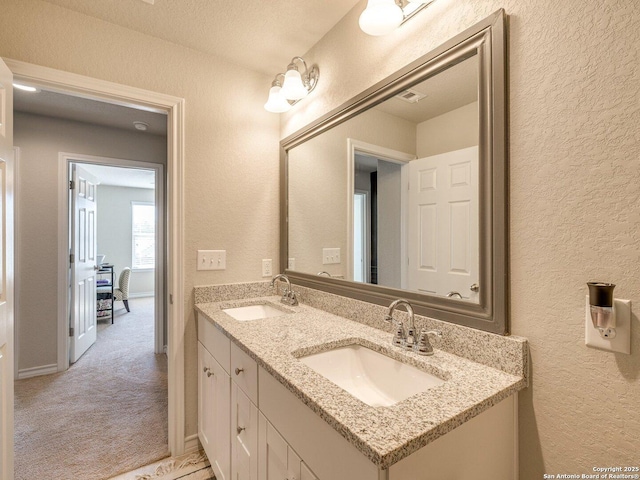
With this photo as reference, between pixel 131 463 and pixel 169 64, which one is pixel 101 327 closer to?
A: pixel 131 463

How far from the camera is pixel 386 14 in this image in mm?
1138

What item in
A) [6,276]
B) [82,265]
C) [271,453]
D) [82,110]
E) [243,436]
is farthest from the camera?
[82,265]

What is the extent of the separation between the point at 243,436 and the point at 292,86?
1668 mm

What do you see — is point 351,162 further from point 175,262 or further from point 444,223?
point 175,262

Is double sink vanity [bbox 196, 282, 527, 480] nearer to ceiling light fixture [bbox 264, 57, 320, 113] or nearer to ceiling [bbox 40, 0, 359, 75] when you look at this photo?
ceiling light fixture [bbox 264, 57, 320, 113]

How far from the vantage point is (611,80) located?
2.36 feet

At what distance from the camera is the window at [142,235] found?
6637 millimetres

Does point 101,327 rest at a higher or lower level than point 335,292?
lower

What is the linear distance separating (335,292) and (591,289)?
104 centimetres

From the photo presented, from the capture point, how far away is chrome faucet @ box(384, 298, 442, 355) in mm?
1003

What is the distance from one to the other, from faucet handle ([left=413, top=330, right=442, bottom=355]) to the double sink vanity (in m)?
0.02

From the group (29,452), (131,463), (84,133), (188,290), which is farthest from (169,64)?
(29,452)

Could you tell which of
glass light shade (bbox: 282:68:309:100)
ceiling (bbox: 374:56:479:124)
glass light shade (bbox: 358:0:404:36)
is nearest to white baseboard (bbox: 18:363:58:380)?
glass light shade (bbox: 282:68:309:100)

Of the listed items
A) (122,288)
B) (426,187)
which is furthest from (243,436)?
(122,288)
